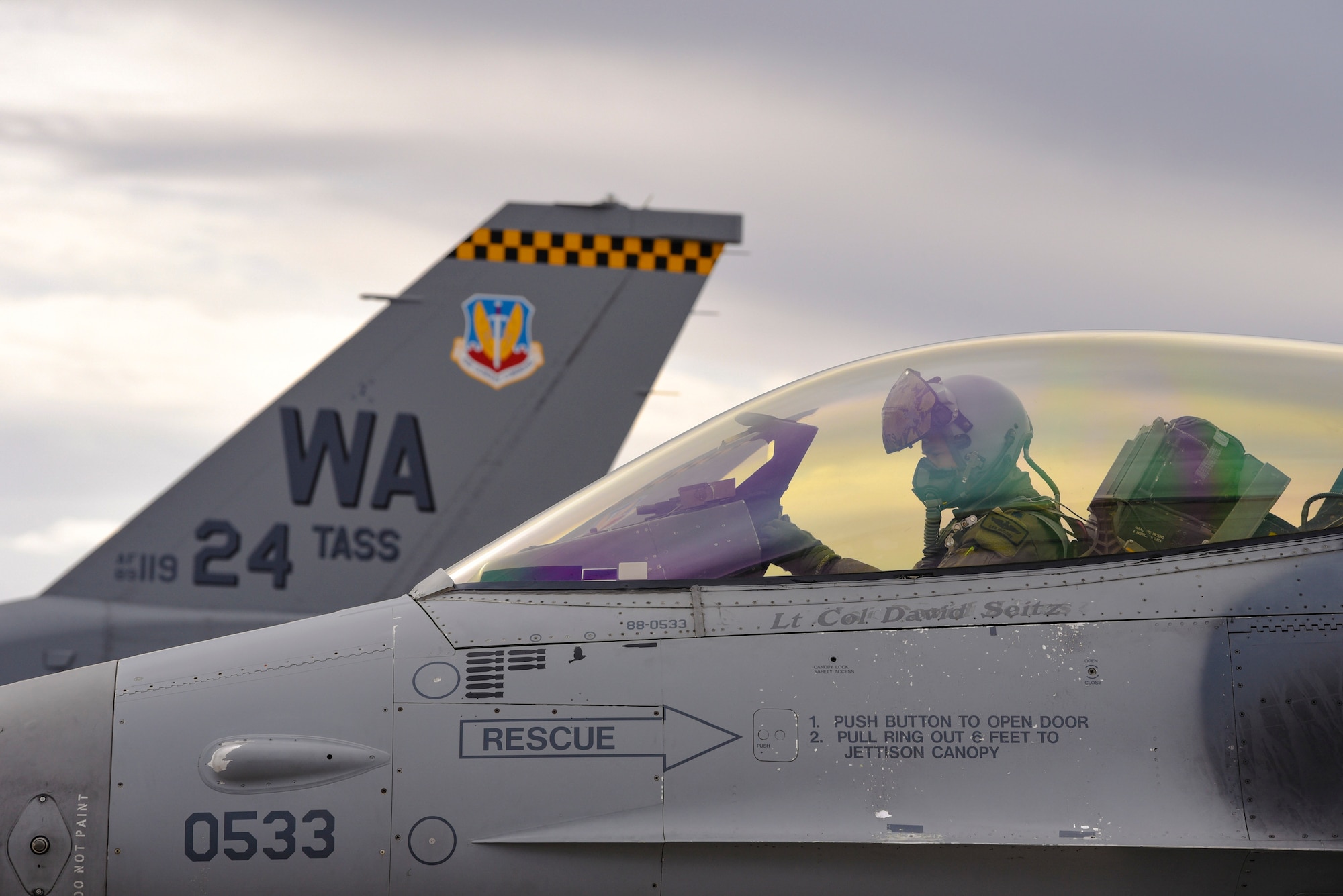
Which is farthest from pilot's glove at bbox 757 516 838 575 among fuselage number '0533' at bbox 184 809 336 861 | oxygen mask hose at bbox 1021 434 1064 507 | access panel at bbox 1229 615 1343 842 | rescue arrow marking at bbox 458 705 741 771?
fuselage number '0533' at bbox 184 809 336 861

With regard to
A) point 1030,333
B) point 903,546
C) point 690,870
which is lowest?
point 690,870

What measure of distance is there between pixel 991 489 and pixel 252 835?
240 centimetres

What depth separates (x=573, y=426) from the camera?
994 cm

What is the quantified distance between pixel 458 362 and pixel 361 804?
6.89m

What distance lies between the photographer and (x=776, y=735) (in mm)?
3307

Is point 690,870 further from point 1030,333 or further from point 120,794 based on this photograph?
point 1030,333

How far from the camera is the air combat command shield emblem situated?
9883 mm

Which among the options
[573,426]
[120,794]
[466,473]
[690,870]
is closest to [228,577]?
[466,473]

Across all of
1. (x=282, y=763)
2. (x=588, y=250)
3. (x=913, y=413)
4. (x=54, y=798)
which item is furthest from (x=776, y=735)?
(x=588, y=250)

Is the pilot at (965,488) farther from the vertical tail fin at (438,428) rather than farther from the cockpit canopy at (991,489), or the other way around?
the vertical tail fin at (438,428)

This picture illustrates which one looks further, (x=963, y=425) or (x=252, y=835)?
(x=963, y=425)

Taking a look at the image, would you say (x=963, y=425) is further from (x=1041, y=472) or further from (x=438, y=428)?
(x=438, y=428)

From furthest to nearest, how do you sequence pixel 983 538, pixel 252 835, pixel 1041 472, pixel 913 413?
pixel 913 413
pixel 1041 472
pixel 983 538
pixel 252 835

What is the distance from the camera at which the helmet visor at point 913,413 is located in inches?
149
